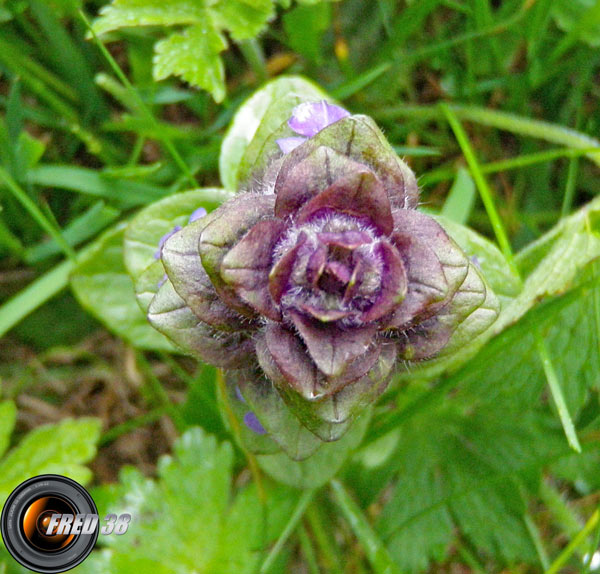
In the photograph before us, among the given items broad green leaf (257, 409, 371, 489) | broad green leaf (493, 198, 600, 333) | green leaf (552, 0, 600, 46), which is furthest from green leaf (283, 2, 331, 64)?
broad green leaf (257, 409, 371, 489)

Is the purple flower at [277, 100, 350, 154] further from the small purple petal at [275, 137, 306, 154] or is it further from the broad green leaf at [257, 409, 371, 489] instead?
the broad green leaf at [257, 409, 371, 489]

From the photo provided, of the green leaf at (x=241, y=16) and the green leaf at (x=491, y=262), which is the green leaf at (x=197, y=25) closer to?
the green leaf at (x=241, y=16)

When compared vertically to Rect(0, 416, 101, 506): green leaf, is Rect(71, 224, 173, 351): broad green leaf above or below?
above

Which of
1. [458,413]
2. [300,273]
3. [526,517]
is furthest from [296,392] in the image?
[526,517]

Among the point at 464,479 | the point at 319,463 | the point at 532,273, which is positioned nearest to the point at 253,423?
the point at 319,463

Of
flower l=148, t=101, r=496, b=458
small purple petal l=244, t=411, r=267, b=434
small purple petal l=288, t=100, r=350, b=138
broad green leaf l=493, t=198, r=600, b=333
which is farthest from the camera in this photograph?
broad green leaf l=493, t=198, r=600, b=333

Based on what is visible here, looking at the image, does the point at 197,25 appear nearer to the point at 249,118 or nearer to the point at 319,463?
the point at 249,118
